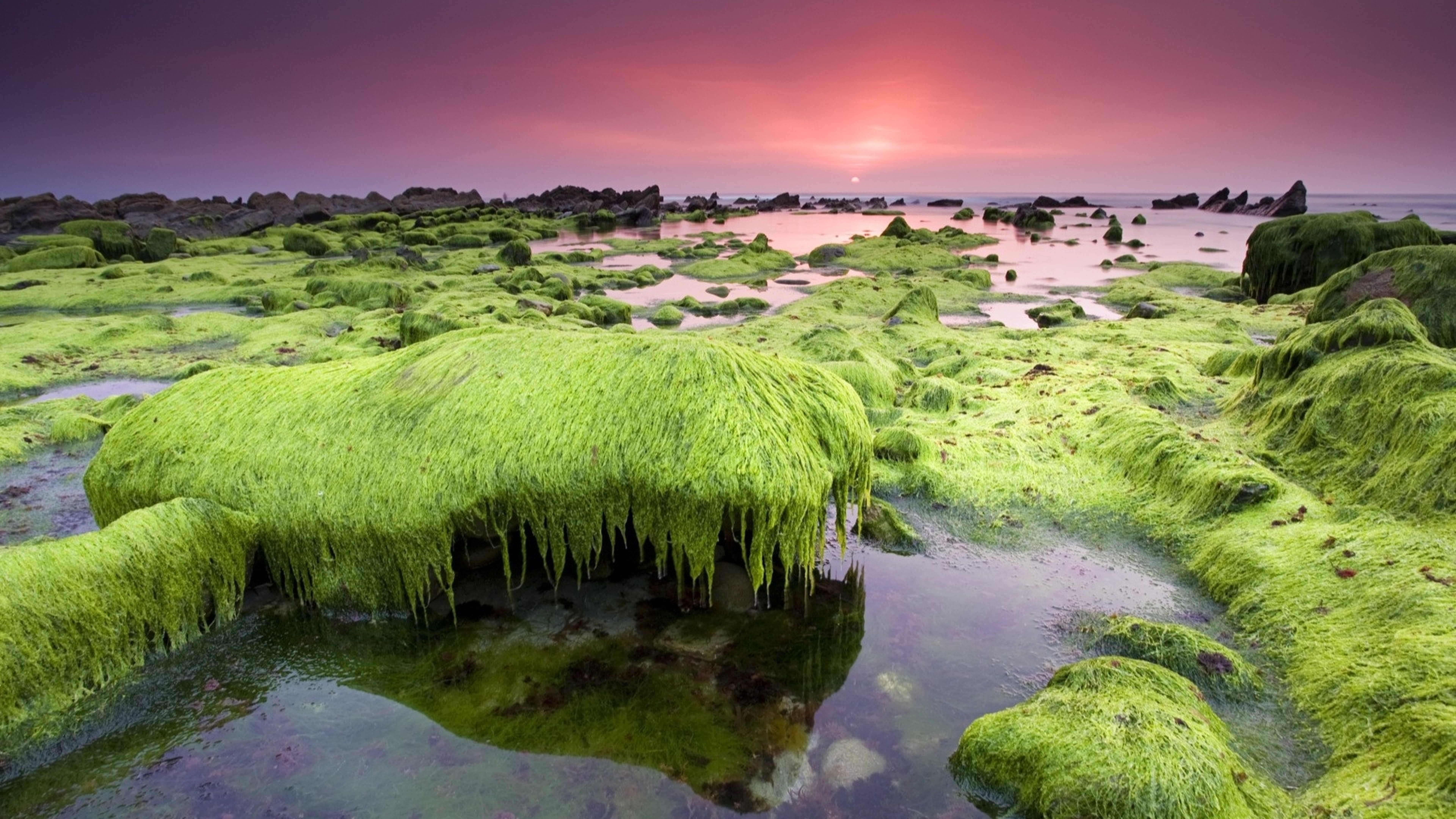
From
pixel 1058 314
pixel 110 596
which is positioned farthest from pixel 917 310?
pixel 110 596

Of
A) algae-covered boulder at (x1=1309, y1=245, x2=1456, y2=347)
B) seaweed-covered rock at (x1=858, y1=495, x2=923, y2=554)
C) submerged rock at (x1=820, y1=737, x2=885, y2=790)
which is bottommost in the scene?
submerged rock at (x1=820, y1=737, x2=885, y2=790)

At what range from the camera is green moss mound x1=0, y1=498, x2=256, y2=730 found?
14.4 ft

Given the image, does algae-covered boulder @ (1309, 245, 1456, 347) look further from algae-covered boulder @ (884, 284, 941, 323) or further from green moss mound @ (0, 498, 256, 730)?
green moss mound @ (0, 498, 256, 730)

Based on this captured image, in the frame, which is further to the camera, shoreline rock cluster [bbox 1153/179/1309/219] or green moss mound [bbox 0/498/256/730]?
shoreline rock cluster [bbox 1153/179/1309/219]

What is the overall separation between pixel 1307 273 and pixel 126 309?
32.8 m

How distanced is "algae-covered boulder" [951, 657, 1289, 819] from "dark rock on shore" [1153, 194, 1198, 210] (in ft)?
369

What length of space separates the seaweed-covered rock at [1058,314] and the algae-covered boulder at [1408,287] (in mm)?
Answer: 6125

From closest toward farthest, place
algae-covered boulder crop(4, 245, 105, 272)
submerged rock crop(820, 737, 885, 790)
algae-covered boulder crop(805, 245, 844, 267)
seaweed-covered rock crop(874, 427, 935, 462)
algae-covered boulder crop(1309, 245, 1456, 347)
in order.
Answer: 1. submerged rock crop(820, 737, 885, 790)
2. seaweed-covered rock crop(874, 427, 935, 462)
3. algae-covered boulder crop(1309, 245, 1456, 347)
4. algae-covered boulder crop(4, 245, 105, 272)
5. algae-covered boulder crop(805, 245, 844, 267)

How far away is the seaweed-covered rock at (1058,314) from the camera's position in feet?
57.3

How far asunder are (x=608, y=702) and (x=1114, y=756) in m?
3.07

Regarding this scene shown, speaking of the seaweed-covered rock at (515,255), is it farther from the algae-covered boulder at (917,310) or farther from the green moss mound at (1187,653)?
the green moss mound at (1187,653)

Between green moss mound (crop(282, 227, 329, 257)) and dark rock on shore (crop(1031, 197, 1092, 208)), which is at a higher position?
dark rock on shore (crop(1031, 197, 1092, 208))

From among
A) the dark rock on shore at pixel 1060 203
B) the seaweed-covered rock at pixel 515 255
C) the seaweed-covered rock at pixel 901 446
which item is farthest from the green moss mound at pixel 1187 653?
the dark rock on shore at pixel 1060 203

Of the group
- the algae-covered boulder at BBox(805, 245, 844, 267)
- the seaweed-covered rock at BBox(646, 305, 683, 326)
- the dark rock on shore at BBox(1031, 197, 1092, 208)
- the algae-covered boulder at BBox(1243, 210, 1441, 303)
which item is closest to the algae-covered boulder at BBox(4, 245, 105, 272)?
the seaweed-covered rock at BBox(646, 305, 683, 326)
